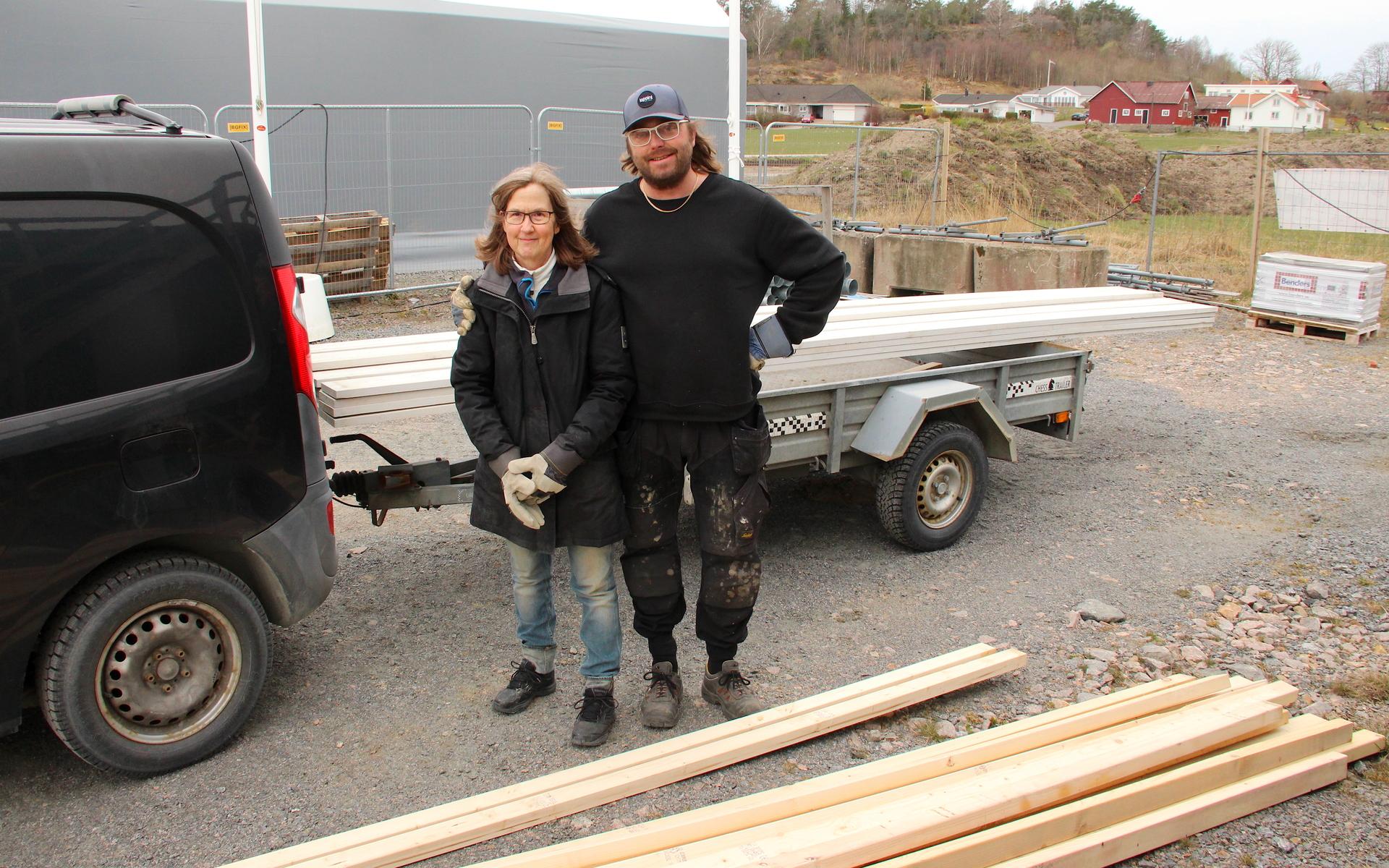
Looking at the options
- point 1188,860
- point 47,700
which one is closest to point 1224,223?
point 1188,860

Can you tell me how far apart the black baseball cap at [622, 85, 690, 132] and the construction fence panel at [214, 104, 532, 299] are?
8640mm

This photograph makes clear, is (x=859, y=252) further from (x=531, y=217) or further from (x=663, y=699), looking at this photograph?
(x=531, y=217)

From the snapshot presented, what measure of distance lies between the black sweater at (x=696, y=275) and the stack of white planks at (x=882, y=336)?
120 cm

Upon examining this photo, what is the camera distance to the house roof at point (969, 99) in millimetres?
77938

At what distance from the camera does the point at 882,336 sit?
212 inches

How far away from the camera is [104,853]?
2.99m

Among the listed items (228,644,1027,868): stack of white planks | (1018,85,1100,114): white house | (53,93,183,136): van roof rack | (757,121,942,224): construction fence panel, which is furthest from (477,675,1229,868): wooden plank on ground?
(1018,85,1100,114): white house

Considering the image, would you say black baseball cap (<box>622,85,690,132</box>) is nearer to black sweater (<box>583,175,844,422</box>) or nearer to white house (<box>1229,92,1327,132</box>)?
black sweater (<box>583,175,844,422</box>)

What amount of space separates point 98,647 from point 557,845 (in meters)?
1.47

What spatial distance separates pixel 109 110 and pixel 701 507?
91.9 inches

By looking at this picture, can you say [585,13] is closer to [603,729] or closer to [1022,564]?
[1022,564]

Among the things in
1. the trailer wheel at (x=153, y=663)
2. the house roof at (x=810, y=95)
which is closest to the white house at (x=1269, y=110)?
the house roof at (x=810, y=95)

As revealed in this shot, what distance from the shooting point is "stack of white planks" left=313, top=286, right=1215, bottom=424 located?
4141 millimetres

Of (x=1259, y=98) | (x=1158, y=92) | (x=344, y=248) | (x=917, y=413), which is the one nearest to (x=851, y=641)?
(x=917, y=413)
